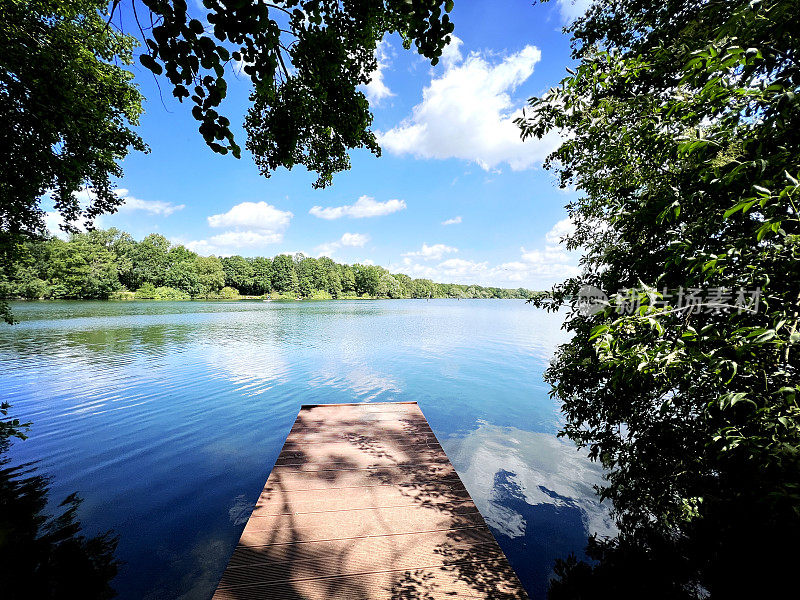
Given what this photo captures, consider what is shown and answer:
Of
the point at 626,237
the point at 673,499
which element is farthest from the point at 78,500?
the point at 626,237

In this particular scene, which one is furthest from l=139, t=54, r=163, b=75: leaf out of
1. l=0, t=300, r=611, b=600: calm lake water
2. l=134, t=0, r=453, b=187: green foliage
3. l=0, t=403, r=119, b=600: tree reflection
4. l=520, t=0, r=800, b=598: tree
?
l=0, t=300, r=611, b=600: calm lake water

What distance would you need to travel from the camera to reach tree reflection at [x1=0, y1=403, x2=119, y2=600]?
4.22 m

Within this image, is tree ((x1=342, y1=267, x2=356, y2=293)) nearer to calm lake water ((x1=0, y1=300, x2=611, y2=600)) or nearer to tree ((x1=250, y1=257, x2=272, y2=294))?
tree ((x1=250, y1=257, x2=272, y2=294))

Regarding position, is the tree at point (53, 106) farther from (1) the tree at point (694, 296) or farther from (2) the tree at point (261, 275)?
(2) the tree at point (261, 275)

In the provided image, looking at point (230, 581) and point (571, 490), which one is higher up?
point (230, 581)

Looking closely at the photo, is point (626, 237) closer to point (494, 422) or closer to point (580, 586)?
point (580, 586)

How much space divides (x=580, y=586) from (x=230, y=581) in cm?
519

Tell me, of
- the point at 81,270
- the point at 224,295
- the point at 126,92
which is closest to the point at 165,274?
the point at 224,295

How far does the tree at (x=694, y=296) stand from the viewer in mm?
2162

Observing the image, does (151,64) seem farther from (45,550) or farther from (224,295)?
(224,295)

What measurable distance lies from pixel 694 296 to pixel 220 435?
11.3 m

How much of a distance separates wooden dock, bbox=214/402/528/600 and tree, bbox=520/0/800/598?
2.30m

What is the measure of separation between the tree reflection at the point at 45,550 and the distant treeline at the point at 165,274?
37.4 metres

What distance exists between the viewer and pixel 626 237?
401cm
